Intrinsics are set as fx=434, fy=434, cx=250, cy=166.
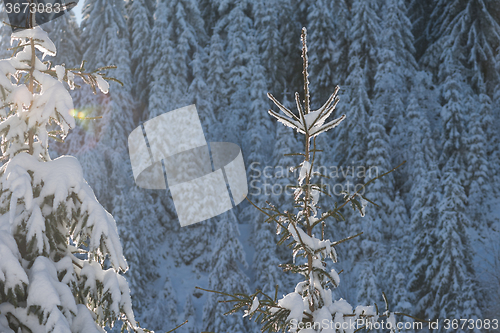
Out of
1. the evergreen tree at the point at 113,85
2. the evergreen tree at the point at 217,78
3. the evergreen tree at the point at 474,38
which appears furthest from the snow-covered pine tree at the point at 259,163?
the evergreen tree at the point at 474,38

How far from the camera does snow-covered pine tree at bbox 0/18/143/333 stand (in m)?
3.97

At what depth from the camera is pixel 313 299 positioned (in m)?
3.66

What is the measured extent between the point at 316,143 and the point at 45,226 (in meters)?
22.6

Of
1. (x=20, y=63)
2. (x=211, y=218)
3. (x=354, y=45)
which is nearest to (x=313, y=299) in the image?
(x=20, y=63)

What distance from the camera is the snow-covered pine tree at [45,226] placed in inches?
156

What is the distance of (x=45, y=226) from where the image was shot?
428 cm

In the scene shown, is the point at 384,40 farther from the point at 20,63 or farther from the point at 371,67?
the point at 20,63

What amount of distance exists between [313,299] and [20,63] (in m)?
3.75

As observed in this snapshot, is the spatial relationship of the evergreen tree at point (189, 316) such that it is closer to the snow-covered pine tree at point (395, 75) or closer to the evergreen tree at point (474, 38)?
the snow-covered pine tree at point (395, 75)

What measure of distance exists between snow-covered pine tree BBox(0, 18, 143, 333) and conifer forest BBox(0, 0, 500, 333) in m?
7.56

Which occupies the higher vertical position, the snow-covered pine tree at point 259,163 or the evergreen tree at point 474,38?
the evergreen tree at point 474,38

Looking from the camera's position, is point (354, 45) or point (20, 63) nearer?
point (20, 63)

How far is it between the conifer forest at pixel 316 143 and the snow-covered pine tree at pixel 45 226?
24.8 feet

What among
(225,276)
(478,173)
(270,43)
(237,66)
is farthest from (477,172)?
(237,66)
